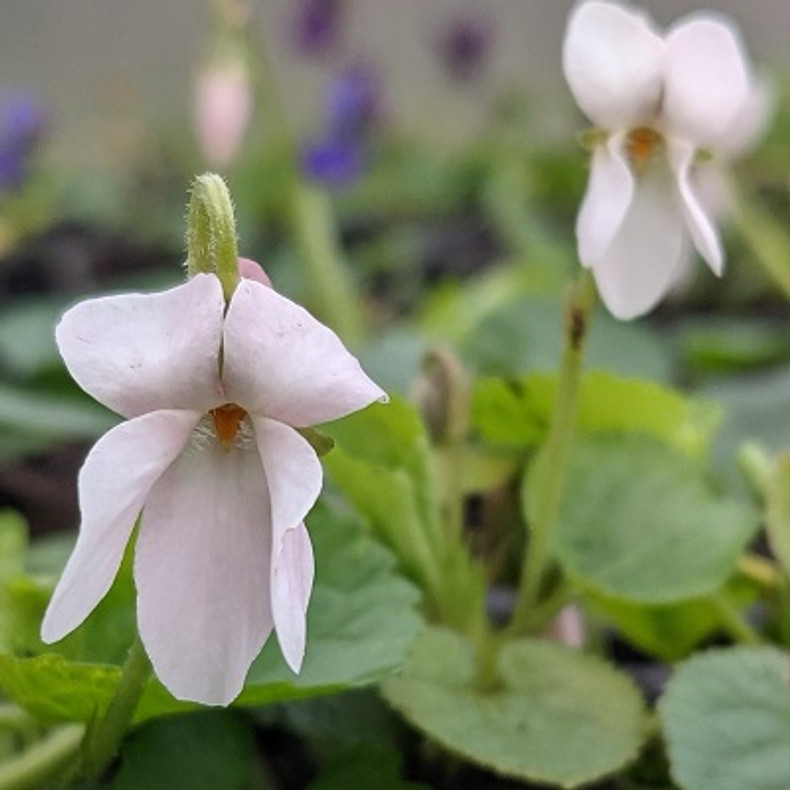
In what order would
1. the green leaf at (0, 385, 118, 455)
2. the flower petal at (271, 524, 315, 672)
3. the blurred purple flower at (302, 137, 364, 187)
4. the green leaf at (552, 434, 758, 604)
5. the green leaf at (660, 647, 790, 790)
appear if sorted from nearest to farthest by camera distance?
1. the flower petal at (271, 524, 315, 672)
2. the green leaf at (660, 647, 790, 790)
3. the green leaf at (552, 434, 758, 604)
4. the green leaf at (0, 385, 118, 455)
5. the blurred purple flower at (302, 137, 364, 187)

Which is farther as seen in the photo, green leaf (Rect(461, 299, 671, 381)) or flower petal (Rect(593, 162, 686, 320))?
green leaf (Rect(461, 299, 671, 381))

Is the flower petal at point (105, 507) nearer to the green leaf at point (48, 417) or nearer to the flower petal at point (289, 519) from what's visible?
the flower petal at point (289, 519)

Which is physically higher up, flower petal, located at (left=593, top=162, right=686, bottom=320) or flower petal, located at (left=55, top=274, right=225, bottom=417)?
flower petal, located at (left=55, top=274, right=225, bottom=417)

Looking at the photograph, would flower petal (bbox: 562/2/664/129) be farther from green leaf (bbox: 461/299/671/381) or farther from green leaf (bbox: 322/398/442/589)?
green leaf (bbox: 461/299/671/381)

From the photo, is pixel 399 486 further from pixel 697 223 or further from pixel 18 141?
pixel 18 141

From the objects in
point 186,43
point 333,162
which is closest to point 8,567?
point 333,162

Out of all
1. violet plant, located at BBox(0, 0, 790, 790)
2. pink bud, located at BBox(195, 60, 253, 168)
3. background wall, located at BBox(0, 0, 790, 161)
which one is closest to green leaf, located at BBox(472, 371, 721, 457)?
violet plant, located at BBox(0, 0, 790, 790)

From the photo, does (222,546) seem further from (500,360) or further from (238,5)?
(238,5)

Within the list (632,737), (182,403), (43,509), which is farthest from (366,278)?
(182,403)
